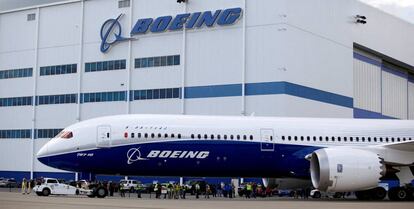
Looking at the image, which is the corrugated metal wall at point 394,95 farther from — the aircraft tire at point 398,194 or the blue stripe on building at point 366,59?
the aircraft tire at point 398,194

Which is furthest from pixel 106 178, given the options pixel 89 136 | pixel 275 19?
pixel 89 136

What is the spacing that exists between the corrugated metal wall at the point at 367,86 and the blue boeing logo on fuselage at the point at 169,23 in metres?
16.6

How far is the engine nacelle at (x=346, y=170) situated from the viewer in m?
28.8

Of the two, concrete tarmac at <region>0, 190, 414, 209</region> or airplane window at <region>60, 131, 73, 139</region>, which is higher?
airplane window at <region>60, 131, 73, 139</region>

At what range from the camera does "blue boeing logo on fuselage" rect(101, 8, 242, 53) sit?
2063 inches

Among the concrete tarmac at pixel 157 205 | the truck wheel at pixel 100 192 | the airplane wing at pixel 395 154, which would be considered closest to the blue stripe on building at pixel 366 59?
the airplane wing at pixel 395 154

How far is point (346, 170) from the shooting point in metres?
28.8

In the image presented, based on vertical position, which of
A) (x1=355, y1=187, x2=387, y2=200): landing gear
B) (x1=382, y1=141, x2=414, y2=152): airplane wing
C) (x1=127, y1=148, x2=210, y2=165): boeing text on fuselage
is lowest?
(x1=355, y1=187, x2=387, y2=200): landing gear

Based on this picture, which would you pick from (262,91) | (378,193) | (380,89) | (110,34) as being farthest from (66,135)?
(380,89)

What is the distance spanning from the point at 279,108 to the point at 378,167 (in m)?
20.7

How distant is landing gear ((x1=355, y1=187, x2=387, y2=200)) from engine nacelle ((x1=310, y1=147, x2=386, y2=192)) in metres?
2.84

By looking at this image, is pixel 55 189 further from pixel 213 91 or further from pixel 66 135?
pixel 213 91

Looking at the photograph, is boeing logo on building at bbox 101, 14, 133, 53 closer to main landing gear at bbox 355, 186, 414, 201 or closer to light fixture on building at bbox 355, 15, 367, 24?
light fixture on building at bbox 355, 15, 367, 24

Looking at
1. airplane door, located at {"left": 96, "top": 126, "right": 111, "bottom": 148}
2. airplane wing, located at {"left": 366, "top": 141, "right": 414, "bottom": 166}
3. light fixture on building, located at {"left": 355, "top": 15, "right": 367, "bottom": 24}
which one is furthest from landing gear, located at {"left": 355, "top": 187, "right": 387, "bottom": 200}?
light fixture on building, located at {"left": 355, "top": 15, "right": 367, "bottom": 24}
